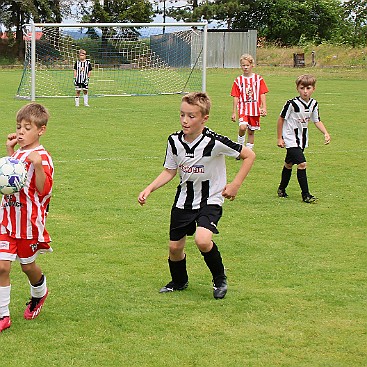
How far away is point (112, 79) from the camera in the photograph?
31.7 metres

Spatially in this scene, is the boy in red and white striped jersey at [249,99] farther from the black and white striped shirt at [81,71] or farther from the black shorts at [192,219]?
the black and white striped shirt at [81,71]

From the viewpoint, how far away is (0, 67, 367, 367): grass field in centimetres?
505

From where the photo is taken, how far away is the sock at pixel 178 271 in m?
6.22

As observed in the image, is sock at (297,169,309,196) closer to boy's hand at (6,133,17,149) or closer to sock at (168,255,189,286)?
sock at (168,255,189,286)

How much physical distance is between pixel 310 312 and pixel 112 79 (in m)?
26.7

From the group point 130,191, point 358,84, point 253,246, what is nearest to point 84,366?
point 253,246

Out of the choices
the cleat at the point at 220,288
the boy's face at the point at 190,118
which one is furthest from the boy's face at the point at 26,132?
the cleat at the point at 220,288

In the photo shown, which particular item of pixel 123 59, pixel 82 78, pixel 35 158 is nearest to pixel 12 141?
pixel 35 158

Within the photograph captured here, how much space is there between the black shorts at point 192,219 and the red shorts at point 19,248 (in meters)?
1.12

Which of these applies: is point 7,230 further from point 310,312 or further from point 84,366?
point 310,312

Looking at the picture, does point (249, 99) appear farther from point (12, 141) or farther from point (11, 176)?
point (11, 176)

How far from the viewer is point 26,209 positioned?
5.27m

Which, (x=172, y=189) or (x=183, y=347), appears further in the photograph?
(x=172, y=189)

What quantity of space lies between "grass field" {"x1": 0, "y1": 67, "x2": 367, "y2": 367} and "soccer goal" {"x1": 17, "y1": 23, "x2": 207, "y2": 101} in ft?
54.5
